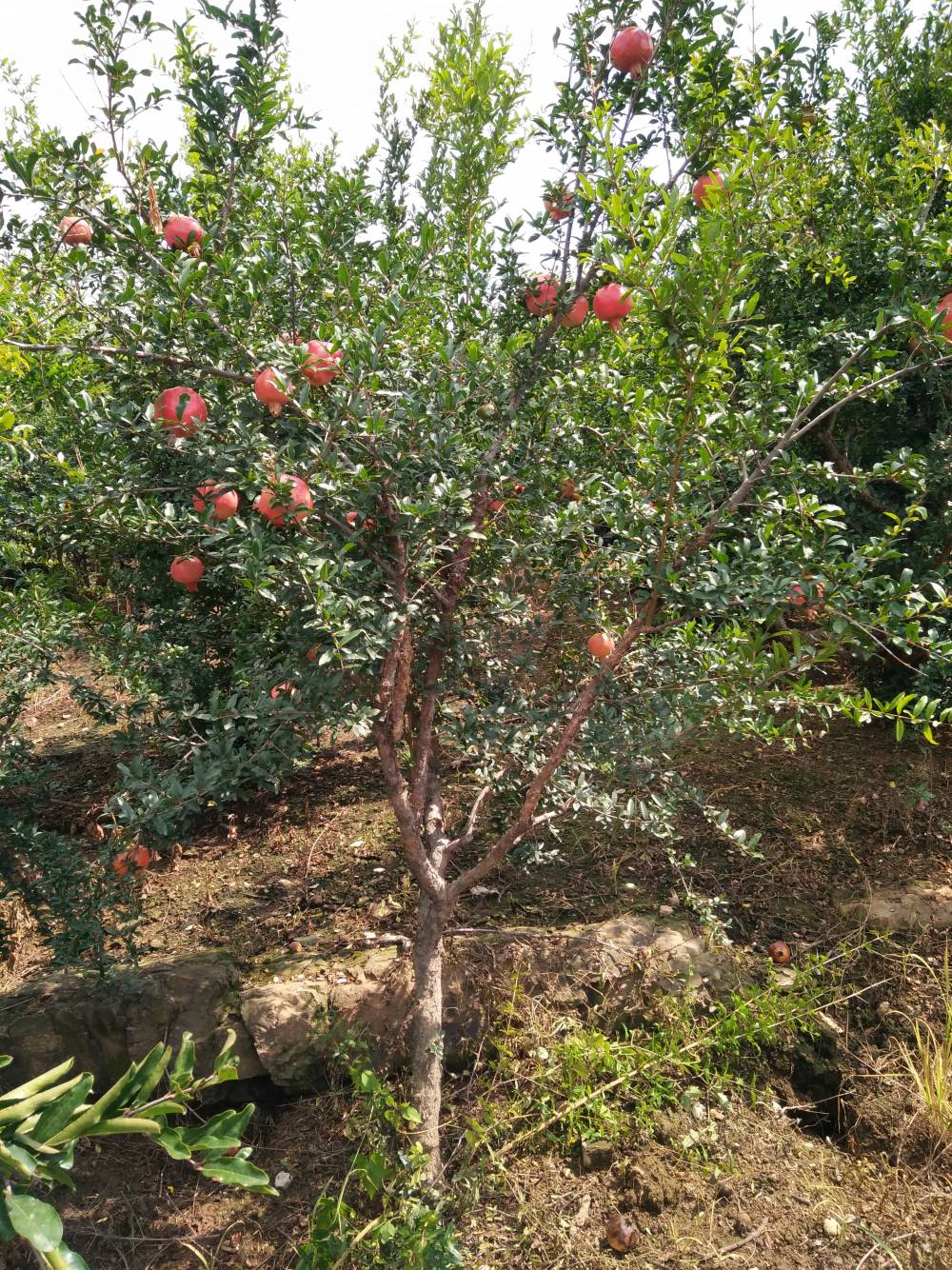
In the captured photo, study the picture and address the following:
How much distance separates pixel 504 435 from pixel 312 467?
0.57 m

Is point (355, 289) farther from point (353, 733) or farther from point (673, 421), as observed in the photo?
point (353, 733)

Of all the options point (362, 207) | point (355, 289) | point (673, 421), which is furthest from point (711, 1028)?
point (362, 207)

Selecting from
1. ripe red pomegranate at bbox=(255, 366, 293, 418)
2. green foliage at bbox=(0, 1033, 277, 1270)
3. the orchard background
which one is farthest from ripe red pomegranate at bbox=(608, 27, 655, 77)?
green foliage at bbox=(0, 1033, 277, 1270)

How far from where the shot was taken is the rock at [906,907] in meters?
2.79

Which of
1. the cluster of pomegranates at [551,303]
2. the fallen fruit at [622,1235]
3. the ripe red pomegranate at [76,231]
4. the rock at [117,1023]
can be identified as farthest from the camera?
the rock at [117,1023]

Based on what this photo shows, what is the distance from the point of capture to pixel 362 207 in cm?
221

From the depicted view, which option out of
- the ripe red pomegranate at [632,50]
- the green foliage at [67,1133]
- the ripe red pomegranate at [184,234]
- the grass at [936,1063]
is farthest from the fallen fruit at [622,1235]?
the ripe red pomegranate at [632,50]

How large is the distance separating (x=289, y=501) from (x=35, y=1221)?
46.0 inches

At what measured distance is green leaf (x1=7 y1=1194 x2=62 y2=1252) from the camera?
0.86 metres

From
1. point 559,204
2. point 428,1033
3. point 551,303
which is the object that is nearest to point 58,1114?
point 428,1033

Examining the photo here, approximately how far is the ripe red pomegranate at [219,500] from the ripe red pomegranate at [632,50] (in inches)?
53.7

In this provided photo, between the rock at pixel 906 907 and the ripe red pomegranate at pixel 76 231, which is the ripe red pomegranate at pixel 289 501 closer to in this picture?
the ripe red pomegranate at pixel 76 231

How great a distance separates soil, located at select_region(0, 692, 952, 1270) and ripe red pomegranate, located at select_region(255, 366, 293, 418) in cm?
144

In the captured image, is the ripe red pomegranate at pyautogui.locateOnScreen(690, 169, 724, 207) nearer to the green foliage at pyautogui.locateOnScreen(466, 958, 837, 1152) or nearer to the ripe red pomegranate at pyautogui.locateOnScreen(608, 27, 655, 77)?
the ripe red pomegranate at pyautogui.locateOnScreen(608, 27, 655, 77)
